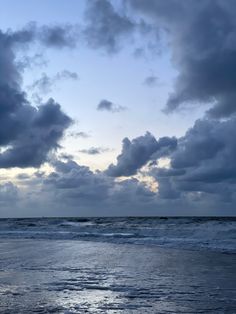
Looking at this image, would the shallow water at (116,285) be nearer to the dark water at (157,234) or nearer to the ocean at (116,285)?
the ocean at (116,285)

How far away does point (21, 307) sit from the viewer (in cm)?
782

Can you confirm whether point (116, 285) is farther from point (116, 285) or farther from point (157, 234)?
point (157, 234)

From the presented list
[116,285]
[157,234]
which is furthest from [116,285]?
[157,234]

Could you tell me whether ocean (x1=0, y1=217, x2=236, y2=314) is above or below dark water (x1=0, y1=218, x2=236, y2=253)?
above

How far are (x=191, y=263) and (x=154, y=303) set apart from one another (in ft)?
25.1

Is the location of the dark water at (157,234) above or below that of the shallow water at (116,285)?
below

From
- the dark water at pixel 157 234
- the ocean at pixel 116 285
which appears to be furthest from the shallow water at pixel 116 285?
the dark water at pixel 157 234

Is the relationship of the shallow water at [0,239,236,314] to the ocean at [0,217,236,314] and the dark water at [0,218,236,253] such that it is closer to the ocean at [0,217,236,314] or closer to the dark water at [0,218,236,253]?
the ocean at [0,217,236,314]

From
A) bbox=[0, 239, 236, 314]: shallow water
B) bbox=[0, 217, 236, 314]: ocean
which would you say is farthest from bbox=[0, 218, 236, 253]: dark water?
bbox=[0, 217, 236, 314]: ocean

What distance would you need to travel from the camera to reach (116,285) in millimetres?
10500

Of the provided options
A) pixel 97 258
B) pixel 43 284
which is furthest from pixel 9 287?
pixel 97 258

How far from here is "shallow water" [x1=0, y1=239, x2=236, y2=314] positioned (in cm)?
802

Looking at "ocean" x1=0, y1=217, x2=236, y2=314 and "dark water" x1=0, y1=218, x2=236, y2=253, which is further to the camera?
"dark water" x1=0, y1=218, x2=236, y2=253

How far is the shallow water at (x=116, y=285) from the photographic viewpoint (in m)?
8.02
